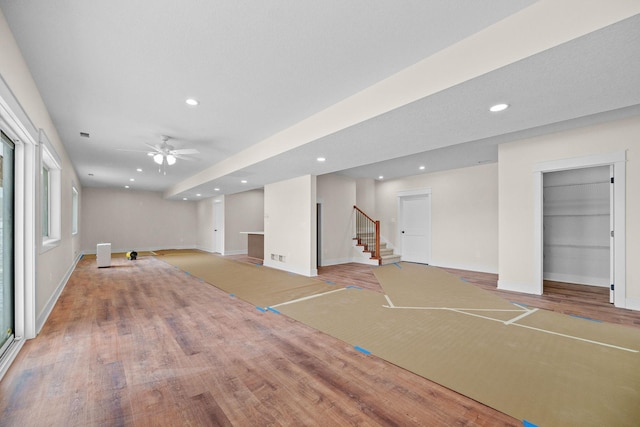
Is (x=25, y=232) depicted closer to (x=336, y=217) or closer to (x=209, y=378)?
(x=209, y=378)

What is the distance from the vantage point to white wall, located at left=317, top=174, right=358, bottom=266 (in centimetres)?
787

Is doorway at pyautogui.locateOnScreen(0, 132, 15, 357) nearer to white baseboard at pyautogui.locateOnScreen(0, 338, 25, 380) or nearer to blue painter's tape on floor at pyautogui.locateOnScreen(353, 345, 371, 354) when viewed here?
white baseboard at pyautogui.locateOnScreen(0, 338, 25, 380)

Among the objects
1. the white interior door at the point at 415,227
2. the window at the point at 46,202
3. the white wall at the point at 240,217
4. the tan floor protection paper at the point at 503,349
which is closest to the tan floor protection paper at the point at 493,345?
the tan floor protection paper at the point at 503,349

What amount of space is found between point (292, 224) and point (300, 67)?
4.72m

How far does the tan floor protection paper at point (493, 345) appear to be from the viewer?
1865 mm

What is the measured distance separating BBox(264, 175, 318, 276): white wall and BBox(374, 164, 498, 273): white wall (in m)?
3.59

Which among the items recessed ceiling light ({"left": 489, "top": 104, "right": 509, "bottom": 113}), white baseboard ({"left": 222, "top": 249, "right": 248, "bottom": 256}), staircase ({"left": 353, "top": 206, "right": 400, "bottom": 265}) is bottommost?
white baseboard ({"left": 222, "top": 249, "right": 248, "bottom": 256})

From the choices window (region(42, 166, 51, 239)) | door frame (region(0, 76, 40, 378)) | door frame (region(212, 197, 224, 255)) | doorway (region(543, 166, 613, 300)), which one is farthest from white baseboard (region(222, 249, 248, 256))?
doorway (region(543, 166, 613, 300))

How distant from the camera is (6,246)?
271 cm

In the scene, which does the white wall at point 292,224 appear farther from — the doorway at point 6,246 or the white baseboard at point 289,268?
the doorway at point 6,246

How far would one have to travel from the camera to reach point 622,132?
13.0ft

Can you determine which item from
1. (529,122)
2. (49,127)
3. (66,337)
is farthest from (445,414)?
(49,127)

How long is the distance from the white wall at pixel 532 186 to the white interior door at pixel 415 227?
9.53 feet

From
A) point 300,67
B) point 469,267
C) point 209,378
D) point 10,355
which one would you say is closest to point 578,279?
point 469,267
